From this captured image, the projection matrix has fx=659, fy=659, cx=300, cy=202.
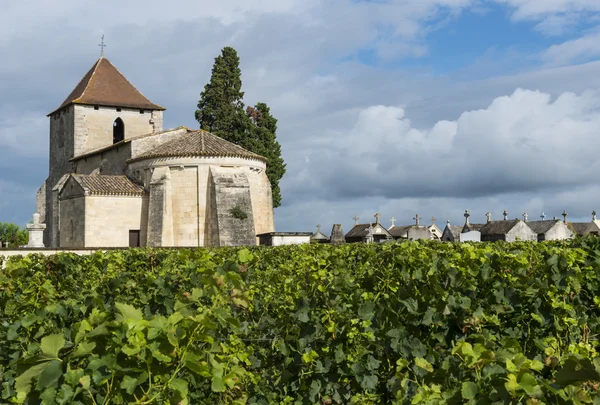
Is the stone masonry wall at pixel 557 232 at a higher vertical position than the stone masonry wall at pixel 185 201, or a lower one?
lower

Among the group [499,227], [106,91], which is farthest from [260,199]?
[106,91]

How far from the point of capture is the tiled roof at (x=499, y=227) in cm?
3909

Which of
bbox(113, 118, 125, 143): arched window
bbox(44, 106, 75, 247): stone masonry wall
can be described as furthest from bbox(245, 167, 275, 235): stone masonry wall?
bbox(44, 106, 75, 247): stone masonry wall

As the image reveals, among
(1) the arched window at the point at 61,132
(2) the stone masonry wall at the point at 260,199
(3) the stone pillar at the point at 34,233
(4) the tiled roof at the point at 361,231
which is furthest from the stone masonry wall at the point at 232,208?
(1) the arched window at the point at 61,132

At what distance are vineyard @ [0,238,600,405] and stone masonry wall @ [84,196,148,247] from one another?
2959cm

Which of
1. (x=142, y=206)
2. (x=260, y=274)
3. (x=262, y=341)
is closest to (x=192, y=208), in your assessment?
(x=142, y=206)

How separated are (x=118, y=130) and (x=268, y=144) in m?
11.7

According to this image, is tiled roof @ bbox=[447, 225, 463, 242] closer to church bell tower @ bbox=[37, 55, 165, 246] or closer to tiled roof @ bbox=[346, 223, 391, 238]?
tiled roof @ bbox=[346, 223, 391, 238]

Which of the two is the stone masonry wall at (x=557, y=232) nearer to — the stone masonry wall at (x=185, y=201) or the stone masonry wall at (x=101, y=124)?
the stone masonry wall at (x=185, y=201)

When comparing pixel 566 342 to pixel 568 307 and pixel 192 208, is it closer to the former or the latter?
pixel 568 307

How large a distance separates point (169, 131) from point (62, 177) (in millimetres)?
11227

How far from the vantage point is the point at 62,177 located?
1916 inches

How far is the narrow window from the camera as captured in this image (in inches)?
1505

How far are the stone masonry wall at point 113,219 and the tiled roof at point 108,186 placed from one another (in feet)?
0.96
